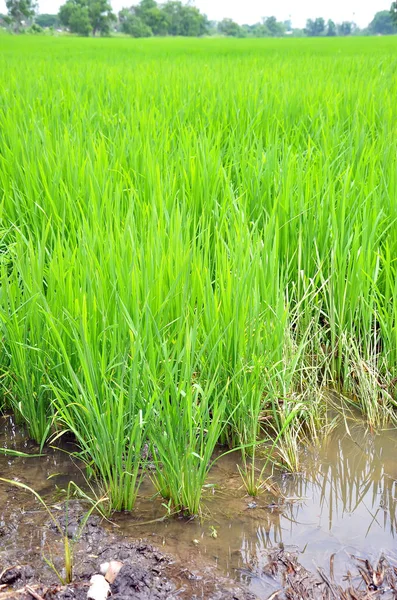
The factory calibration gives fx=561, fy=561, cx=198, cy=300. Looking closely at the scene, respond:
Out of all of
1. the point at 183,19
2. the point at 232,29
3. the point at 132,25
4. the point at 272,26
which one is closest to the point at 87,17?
the point at 132,25

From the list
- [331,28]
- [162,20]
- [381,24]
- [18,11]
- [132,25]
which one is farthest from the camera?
[331,28]

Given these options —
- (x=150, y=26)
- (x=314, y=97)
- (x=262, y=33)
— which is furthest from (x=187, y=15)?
(x=314, y=97)

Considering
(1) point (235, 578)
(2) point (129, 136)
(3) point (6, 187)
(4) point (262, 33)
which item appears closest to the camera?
(1) point (235, 578)

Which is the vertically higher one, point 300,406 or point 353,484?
point 300,406

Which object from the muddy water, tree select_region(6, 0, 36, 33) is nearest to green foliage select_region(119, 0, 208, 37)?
tree select_region(6, 0, 36, 33)

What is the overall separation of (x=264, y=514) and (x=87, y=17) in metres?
71.8

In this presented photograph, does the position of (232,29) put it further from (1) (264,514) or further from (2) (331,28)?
(1) (264,514)

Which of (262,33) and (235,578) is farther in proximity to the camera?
(262,33)

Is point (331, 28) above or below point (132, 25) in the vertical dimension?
above

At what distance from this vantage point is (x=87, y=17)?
2516 inches

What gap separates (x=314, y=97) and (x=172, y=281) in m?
2.99

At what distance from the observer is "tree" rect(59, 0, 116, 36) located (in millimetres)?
63719

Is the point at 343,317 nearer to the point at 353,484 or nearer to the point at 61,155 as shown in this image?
the point at 353,484

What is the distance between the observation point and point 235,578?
112cm
